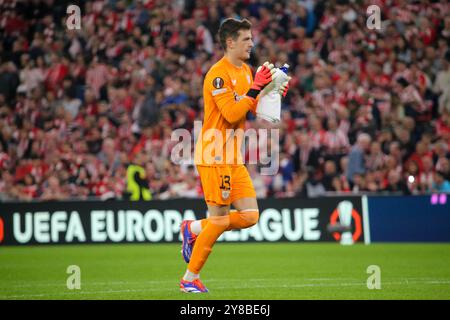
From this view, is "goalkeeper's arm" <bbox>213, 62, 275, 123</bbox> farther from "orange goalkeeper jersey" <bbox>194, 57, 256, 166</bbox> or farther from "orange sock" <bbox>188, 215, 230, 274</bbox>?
"orange sock" <bbox>188, 215, 230, 274</bbox>

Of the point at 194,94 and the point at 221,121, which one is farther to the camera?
the point at 194,94

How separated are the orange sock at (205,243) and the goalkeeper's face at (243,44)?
1.69 m

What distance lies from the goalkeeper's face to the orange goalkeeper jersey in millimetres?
162

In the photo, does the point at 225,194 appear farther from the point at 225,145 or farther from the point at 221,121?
the point at 221,121

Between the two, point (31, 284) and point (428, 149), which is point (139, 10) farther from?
point (31, 284)

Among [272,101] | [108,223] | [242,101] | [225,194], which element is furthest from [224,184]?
[108,223]

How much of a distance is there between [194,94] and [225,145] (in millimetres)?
12163

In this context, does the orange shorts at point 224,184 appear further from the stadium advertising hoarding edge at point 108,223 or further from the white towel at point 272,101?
the stadium advertising hoarding edge at point 108,223

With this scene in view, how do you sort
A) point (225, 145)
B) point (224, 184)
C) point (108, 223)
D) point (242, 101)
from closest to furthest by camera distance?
point (242, 101) → point (224, 184) → point (225, 145) → point (108, 223)

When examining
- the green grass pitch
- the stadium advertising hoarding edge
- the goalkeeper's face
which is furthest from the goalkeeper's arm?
the stadium advertising hoarding edge

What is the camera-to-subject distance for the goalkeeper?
9742 millimetres

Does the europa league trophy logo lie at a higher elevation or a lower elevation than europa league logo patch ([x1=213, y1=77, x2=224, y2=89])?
lower

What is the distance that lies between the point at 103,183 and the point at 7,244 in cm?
254

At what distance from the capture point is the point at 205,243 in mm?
9836
